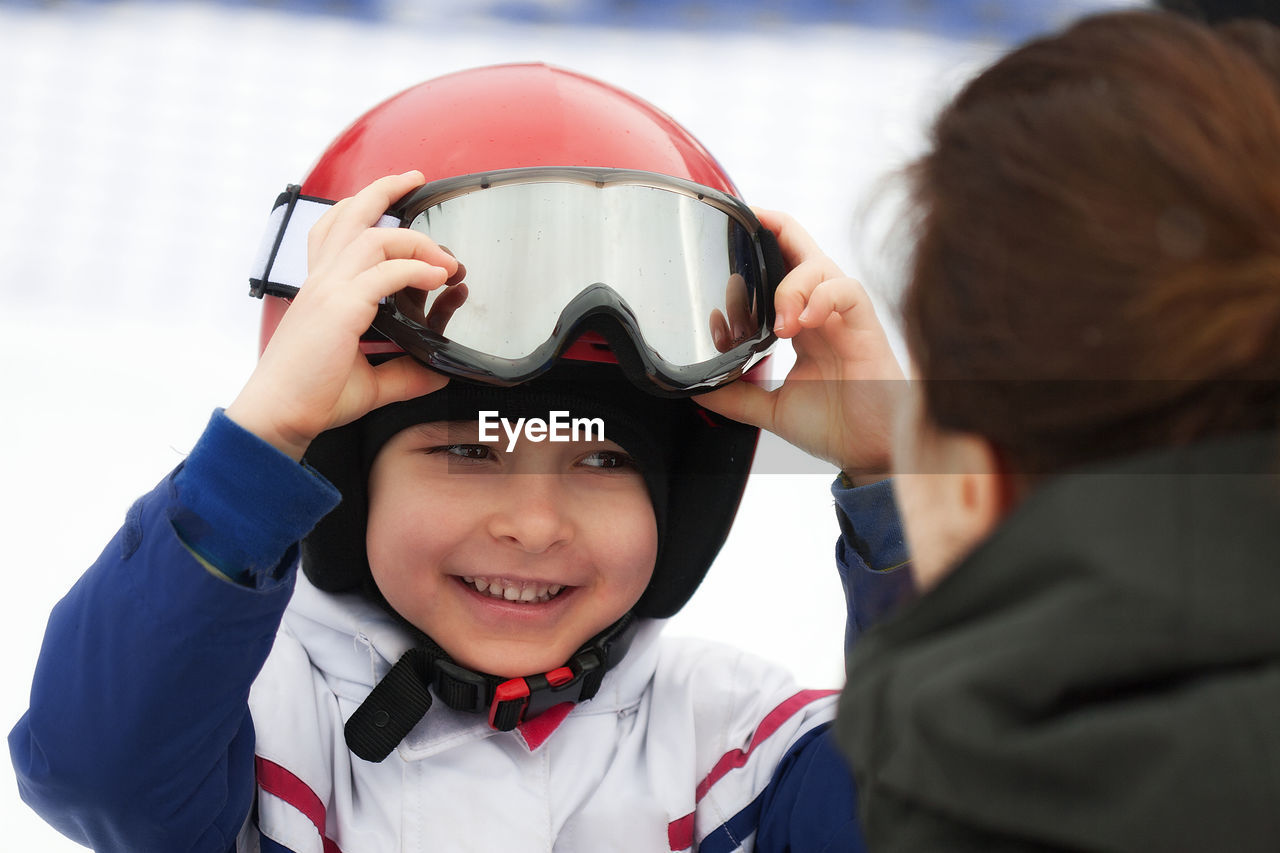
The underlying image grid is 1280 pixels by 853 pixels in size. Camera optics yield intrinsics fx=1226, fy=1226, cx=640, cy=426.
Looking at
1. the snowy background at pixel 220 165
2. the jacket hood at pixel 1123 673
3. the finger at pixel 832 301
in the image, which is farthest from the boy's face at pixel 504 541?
the snowy background at pixel 220 165

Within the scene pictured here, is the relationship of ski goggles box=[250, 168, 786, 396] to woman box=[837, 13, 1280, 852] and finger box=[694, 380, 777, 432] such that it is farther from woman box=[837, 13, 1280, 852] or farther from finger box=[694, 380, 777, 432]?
woman box=[837, 13, 1280, 852]

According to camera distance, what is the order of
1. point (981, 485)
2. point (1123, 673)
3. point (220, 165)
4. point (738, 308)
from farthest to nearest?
1. point (220, 165)
2. point (738, 308)
3. point (981, 485)
4. point (1123, 673)

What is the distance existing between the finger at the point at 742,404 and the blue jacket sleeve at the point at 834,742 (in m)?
0.10

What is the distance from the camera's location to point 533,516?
1045 mm

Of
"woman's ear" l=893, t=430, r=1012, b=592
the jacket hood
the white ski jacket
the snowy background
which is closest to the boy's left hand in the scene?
the white ski jacket

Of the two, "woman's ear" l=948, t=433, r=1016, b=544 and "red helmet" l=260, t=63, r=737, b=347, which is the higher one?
"red helmet" l=260, t=63, r=737, b=347

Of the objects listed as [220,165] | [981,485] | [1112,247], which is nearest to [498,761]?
[981,485]

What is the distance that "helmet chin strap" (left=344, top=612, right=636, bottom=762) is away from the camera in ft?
3.42

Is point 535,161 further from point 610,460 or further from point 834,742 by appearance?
point 834,742

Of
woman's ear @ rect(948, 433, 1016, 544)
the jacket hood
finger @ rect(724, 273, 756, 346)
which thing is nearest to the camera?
the jacket hood

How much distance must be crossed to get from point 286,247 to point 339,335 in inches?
9.0

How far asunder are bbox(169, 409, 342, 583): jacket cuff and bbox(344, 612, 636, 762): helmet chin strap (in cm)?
22

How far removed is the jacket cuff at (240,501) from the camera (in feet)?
2.83

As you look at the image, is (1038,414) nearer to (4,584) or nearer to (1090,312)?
(1090,312)
